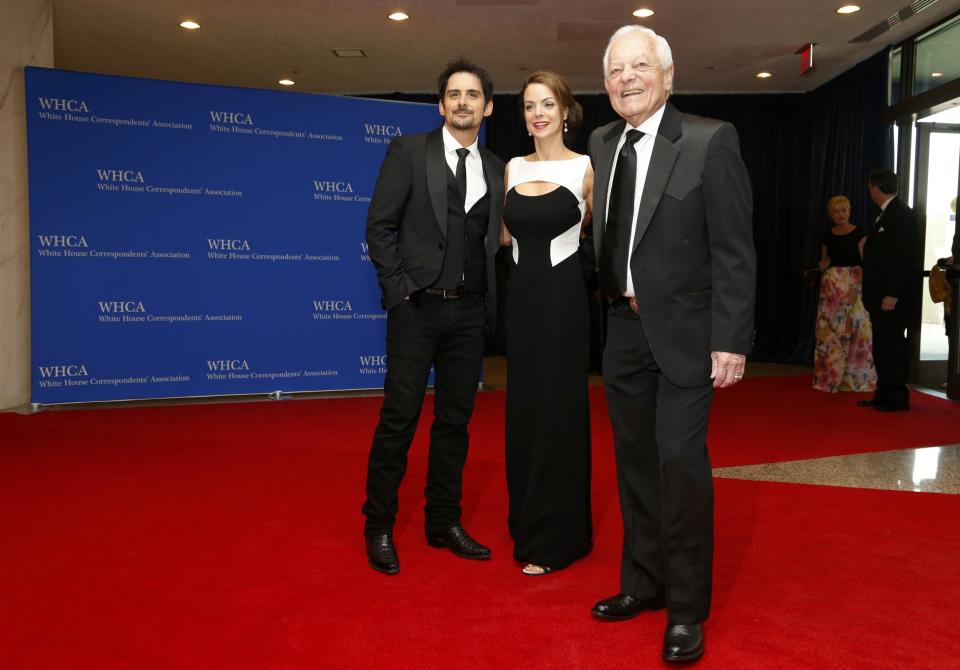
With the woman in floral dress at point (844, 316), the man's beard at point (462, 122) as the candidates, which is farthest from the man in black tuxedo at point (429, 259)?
the woman in floral dress at point (844, 316)

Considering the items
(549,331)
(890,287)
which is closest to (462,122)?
(549,331)

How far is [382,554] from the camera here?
108 inches

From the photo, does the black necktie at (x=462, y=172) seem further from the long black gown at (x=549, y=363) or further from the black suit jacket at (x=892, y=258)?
the black suit jacket at (x=892, y=258)

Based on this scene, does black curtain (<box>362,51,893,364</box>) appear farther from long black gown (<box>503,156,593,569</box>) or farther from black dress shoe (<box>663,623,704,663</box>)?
black dress shoe (<box>663,623,704,663</box>)

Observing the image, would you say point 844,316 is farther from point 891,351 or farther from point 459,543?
point 459,543

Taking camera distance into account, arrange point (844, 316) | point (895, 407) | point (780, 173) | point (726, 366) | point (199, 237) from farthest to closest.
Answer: point (780, 173) < point (844, 316) < point (199, 237) < point (895, 407) < point (726, 366)

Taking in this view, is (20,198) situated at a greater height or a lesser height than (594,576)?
greater

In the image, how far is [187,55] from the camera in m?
7.96

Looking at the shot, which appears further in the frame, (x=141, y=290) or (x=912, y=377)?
(x=912, y=377)

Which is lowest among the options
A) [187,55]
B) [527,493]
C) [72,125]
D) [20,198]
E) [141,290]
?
[527,493]

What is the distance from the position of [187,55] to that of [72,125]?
2377 millimetres

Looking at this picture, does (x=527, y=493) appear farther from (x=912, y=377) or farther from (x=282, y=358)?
(x=912, y=377)

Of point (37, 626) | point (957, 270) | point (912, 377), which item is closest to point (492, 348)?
point (912, 377)

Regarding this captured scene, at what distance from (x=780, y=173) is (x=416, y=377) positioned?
783 centimetres
